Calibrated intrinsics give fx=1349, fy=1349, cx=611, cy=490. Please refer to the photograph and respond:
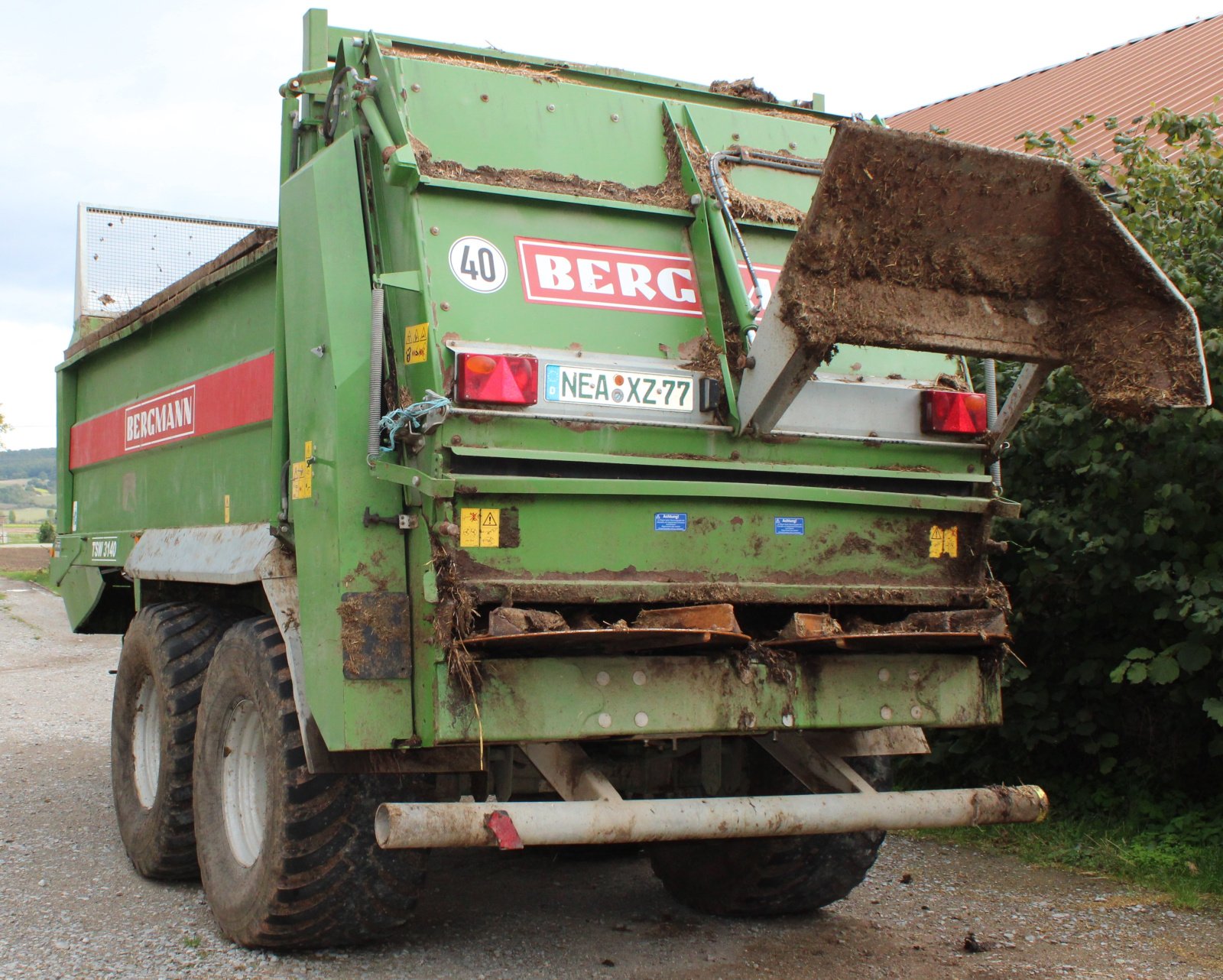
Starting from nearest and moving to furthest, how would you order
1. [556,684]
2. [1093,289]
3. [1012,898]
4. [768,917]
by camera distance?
1. [556,684]
2. [1093,289]
3. [768,917]
4. [1012,898]

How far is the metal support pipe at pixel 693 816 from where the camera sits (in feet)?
11.9

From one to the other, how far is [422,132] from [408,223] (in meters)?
0.34

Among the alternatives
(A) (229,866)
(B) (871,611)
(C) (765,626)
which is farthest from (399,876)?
(B) (871,611)

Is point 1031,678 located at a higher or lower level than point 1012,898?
higher

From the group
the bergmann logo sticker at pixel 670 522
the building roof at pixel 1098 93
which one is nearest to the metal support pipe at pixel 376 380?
the bergmann logo sticker at pixel 670 522

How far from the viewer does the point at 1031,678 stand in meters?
6.57

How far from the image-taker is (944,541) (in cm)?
446

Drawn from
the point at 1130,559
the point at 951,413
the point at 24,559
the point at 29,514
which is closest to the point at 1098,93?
the point at 1130,559

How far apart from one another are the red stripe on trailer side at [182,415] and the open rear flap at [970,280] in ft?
6.78

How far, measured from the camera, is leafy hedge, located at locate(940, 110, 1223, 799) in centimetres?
554

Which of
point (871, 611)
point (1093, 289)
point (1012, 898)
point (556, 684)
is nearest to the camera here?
point (556, 684)

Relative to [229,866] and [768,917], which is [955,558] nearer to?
[768,917]

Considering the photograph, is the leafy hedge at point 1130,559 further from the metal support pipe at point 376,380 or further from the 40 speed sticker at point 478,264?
the metal support pipe at point 376,380

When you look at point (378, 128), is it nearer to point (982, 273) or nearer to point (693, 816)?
point (982, 273)
